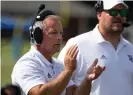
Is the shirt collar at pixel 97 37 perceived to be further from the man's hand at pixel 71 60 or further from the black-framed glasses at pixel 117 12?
the man's hand at pixel 71 60

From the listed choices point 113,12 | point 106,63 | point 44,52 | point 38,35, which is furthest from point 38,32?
point 113,12

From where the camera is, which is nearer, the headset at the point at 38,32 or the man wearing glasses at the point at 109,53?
the headset at the point at 38,32

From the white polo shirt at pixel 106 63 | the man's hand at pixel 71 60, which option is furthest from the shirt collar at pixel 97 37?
the man's hand at pixel 71 60

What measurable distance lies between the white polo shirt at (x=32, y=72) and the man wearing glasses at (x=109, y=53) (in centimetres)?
90

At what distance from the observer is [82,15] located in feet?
43.0

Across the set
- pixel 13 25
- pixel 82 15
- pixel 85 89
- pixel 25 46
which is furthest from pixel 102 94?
pixel 82 15

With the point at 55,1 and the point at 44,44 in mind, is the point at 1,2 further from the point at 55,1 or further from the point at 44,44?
the point at 44,44

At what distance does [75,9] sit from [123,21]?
25.2ft

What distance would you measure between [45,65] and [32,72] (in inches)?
5.3

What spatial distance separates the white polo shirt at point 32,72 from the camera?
A: 4.28 m

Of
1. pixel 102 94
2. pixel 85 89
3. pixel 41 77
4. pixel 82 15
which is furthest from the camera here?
pixel 82 15

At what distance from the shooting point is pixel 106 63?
5.36 m

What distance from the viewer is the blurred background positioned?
10.9 meters

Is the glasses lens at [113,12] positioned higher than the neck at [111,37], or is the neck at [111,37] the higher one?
the glasses lens at [113,12]
